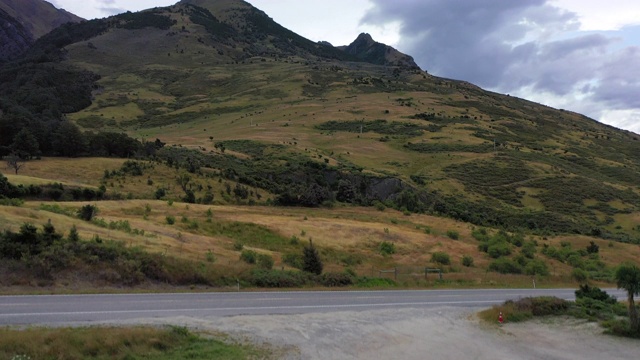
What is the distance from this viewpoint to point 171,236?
107 feet

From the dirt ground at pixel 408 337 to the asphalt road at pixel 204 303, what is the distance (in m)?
1.10

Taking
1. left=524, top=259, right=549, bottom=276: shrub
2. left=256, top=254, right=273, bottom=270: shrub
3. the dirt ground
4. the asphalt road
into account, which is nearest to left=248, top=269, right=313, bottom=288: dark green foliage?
left=256, top=254, right=273, bottom=270: shrub

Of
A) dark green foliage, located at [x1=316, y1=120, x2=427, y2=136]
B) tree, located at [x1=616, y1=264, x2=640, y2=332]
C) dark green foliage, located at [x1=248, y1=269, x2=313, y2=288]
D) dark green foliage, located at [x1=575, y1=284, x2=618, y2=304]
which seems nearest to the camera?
tree, located at [x1=616, y1=264, x2=640, y2=332]

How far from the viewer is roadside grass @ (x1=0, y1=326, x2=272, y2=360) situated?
458 inches

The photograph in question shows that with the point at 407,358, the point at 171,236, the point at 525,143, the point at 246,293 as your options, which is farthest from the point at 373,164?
the point at 407,358

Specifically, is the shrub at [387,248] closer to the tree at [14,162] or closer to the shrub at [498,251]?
the shrub at [498,251]

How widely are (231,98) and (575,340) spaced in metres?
135

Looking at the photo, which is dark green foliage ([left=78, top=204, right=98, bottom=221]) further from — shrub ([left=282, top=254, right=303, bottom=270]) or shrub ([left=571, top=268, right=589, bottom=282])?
shrub ([left=571, top=268, right=589, bottom=282])

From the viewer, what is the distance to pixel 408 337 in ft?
55.3

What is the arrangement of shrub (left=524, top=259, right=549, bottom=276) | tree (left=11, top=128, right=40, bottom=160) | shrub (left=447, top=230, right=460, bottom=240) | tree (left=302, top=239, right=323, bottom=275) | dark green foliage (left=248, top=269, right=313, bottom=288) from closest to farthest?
dark green foliage (left=248, top=269, right=313, bottom=288) < tree (left=302, top=239, right=323, bottom=275) < shrub (left=524, top=259, right=549, bottom=276) < shrub (left=447, top=230, right=460, bottom=240) < tree (left=11, top=128, right=40, bottom=160)

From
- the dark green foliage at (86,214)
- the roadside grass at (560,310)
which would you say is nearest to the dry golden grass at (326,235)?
the dark green foliage at (86,214)

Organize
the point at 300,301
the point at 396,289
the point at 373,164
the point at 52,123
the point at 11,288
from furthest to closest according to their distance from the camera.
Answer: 1. the point at 373,164
2. the point at 52,123
3. the point at 396,289
4. the point at 300,301
5. the point at 11,288

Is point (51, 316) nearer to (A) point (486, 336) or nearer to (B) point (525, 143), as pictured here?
(A) point (486, 336)

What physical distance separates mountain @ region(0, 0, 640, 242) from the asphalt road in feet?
95.5
